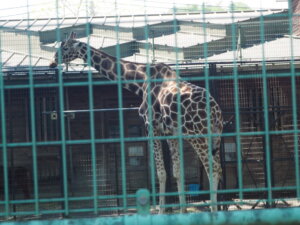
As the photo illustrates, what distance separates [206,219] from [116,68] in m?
5.57

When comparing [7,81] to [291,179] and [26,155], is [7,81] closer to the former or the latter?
[26,155]

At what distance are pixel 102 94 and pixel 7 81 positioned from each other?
327 centimetres

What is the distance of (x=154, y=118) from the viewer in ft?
28.9

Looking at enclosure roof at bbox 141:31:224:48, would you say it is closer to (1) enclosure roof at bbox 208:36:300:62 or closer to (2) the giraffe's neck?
(1) enclosure roof at bbox 208:36:300:62

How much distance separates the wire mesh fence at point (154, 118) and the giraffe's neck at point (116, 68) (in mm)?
18

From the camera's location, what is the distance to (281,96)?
1103 cm

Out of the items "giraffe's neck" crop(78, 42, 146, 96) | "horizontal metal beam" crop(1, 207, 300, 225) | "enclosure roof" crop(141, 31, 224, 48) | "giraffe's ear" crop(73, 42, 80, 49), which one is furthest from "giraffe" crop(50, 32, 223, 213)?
"enclosure roof" crop(141, 31, 224, 48)

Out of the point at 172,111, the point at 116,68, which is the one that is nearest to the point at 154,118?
the point at 172,111

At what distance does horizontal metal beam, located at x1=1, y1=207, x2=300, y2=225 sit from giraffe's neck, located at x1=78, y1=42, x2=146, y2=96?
5004mm

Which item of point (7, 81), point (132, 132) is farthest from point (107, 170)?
point (7, 81)

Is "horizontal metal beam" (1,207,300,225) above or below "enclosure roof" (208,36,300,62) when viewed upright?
below

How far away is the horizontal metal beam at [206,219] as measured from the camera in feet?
13.6

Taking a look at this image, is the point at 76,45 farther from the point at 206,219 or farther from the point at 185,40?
the point at 206,219

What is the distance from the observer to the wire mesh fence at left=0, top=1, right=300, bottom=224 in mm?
8445
